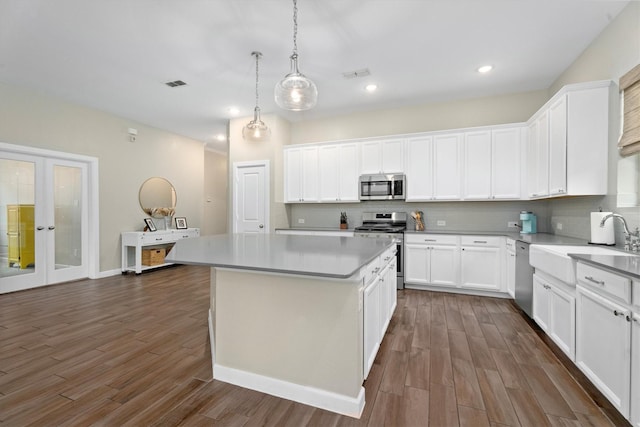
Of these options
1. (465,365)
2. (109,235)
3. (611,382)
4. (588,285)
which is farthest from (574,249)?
(109,235)

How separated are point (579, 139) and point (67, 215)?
282 inches

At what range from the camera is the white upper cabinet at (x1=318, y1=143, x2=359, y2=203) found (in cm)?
499

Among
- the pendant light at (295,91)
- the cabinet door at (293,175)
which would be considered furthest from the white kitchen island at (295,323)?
the cabinet door at (293,175)

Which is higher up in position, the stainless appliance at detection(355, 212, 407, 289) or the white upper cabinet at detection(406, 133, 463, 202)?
the white upper cabinet at detection(406, 133, 463, 202)

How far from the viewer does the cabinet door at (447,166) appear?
14.3 ft

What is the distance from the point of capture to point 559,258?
2279mm

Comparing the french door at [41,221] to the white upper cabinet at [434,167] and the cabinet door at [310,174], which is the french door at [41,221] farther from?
the white upper cabinet at [434,167]

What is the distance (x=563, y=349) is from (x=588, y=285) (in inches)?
26.5

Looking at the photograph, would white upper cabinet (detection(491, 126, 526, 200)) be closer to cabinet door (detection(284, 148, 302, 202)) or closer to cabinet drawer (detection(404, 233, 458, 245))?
cabinet drawer (detection(404, 233, 458, 245))

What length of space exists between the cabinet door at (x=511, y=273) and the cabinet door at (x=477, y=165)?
3.08 feet

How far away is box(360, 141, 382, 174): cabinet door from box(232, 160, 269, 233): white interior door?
1767mm

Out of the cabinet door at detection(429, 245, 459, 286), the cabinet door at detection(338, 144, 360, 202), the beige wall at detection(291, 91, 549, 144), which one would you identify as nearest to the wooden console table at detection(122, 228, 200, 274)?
the cabinet door at detection(338, 144, 360, 202)

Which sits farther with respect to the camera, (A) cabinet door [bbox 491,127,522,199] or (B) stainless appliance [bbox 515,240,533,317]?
(A) cabinet door [bbox 491,127,522,199]

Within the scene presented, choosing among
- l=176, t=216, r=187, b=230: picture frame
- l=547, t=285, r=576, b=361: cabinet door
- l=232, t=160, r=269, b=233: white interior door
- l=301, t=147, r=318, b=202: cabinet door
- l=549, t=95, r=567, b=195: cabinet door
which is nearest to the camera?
l=547, t=285, r=576, b=361: cabinet door
